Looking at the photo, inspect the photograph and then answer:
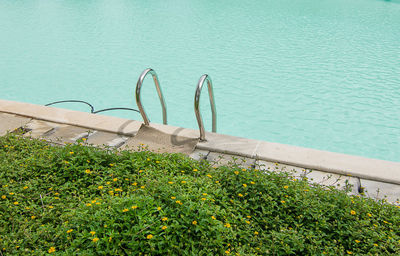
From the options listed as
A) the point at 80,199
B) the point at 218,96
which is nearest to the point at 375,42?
the point at 218,96

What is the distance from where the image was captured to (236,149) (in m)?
3.90

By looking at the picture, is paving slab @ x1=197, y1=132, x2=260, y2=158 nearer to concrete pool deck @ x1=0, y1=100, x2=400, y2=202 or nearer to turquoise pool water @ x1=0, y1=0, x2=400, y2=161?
concrete pool deck @ x1=0, y1=100, x2=400, y2=202

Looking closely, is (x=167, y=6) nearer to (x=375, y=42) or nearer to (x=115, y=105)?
(x=375, y=42)

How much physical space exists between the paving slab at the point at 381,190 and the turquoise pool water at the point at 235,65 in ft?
7.71

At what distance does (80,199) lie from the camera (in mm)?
2996

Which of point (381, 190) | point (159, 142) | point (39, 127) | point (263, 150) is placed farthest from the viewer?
point (39, 127)

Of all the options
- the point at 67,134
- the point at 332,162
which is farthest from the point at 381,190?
the point at 67,134

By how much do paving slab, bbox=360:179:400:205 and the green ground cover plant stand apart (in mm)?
344

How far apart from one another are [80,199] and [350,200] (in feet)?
6.99

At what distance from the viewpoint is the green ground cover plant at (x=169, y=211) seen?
2.44 m

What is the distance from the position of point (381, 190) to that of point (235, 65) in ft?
19.5

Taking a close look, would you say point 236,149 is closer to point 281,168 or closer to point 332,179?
point 281,168

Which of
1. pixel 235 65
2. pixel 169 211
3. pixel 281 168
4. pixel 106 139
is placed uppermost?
pixel 169 211

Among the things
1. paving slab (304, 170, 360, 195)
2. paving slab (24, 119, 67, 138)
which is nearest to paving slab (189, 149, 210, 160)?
paving slab (304, 170, 360, 195)
